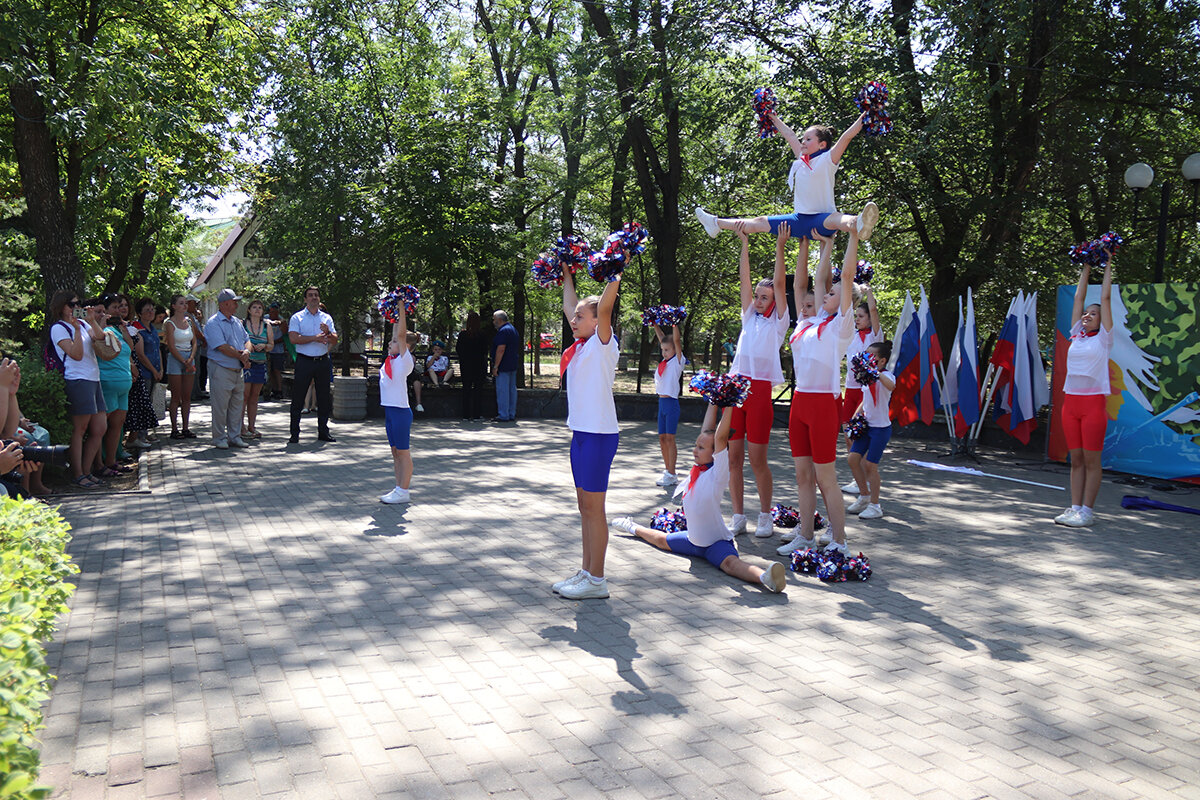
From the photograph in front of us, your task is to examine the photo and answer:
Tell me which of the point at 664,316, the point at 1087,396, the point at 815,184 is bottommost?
the point at 1087,396

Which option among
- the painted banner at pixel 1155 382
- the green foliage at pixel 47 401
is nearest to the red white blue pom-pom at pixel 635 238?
Answer: the green foliage at pixel 47 401

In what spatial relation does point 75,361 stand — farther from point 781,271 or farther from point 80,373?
point 781,271

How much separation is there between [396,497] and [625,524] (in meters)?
2.44

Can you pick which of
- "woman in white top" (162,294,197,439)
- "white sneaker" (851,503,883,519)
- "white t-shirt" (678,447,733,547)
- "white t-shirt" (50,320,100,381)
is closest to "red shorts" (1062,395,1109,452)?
"white sneaker" (851,503,883,519)

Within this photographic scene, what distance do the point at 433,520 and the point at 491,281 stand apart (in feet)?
39.7

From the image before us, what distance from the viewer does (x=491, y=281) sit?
1919 cm

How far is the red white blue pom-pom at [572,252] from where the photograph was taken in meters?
5.52

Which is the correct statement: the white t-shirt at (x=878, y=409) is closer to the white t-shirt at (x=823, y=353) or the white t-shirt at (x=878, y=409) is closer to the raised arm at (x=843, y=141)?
the white t-shirt at (x=823, y=353)

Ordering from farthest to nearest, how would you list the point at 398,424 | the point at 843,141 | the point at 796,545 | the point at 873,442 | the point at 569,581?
the point at 398,424 → the point at 873,442 → the point at 796,545 → the point at 843,141 → the point at 569,581

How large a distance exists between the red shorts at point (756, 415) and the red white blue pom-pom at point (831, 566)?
1.13 m

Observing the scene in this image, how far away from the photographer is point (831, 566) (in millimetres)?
6145

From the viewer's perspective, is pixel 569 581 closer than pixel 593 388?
No

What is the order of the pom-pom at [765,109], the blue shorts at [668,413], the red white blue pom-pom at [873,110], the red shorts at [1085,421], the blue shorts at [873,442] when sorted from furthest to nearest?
the blue shorts at [668,413] → the red shorts at [1085,421] → the blue shorts at [873,442] → the pom-pom at [765,109] → the red white blue pom-pom at [873,110]

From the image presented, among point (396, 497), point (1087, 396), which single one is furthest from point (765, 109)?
point (396, 497)
